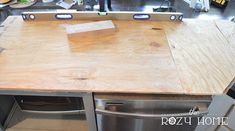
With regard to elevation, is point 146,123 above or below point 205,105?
below

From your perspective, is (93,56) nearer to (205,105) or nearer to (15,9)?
(205,105)

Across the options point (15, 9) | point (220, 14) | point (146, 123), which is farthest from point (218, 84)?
point (15, 9)

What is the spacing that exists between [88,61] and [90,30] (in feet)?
0.57

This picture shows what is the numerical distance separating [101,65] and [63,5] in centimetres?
67

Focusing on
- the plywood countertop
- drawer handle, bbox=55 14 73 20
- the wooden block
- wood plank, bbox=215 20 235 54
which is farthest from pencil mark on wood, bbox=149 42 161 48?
drawer handle, bbox=55 14 73 20

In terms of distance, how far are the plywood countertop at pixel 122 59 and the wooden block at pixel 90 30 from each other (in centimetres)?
2

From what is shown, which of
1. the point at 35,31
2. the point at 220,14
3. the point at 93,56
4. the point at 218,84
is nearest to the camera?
the point at 218,84

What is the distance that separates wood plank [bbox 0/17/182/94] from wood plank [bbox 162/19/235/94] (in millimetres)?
37

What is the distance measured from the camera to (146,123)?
782 millimetres

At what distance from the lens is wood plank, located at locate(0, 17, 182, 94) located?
0.62m

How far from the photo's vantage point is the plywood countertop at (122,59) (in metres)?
0.62

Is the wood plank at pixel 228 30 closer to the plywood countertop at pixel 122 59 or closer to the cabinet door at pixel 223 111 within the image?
the plywood countertop at pixel 122 59

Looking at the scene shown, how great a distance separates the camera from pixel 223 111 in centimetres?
84

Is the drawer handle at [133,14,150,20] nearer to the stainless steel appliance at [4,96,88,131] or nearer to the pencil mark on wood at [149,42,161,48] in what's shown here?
the pencil mark on wood at [149,42,161,48]
